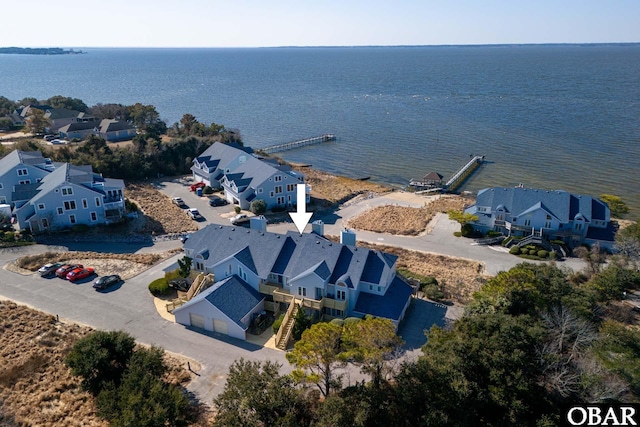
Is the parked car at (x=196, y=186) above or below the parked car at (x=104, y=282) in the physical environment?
below

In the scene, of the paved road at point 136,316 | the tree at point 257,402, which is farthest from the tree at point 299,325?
the tree at point 257,402

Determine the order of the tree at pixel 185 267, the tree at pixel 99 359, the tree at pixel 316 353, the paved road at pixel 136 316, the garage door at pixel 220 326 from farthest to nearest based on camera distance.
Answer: the tree at pixel 185 267 < the garage door at pixel 220 326 < the paved road at pixel 136 316 < the tree at pixel 99 359 < the tree at pixel 316 353

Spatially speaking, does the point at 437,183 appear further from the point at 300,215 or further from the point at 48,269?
the point at 48,269

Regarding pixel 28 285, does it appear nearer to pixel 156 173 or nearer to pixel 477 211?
pixel 156 173

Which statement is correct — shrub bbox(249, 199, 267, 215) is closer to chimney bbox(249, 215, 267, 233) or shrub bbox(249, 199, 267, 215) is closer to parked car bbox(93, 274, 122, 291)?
chimney bbox(249, 215, 267, 233)

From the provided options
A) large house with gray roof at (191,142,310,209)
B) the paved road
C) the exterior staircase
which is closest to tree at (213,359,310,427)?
the paved road

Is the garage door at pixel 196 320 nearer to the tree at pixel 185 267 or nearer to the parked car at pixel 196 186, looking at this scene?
the tree at pixel 185 267

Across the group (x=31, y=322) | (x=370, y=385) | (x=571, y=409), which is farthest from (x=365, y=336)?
(x=31, y=322)
